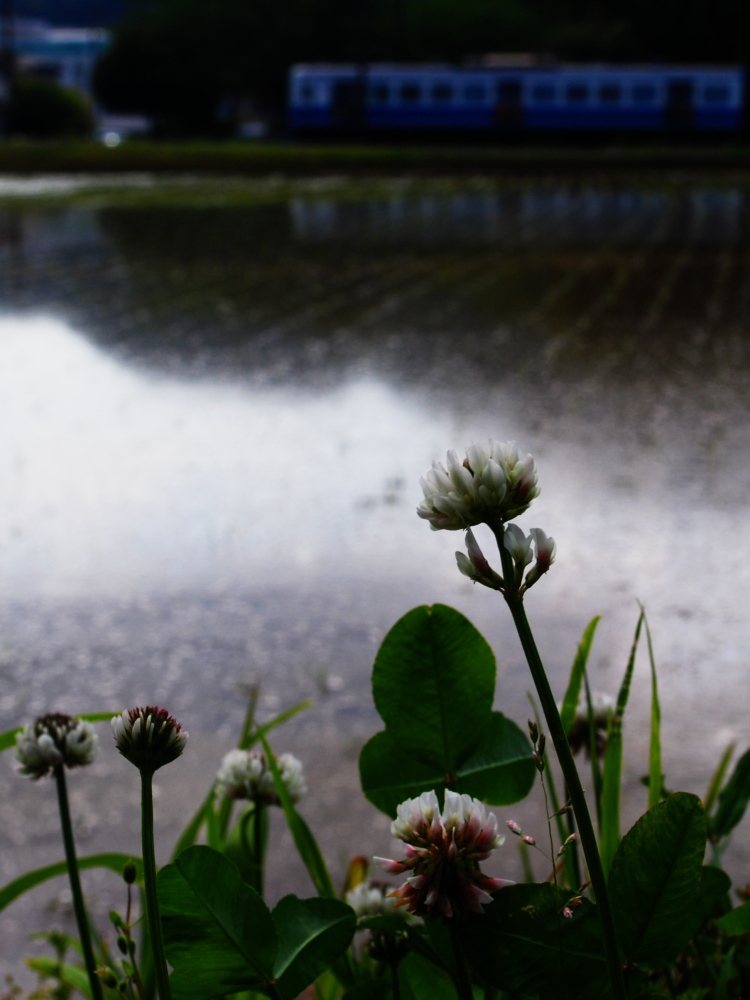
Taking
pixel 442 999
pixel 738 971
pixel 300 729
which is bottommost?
pixel 300 729

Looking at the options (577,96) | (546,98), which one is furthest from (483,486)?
(546,98)

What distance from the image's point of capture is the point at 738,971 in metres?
1.45

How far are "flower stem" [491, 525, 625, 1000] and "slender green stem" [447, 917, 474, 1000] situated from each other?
12 cm

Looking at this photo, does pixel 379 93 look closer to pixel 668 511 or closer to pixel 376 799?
pixel 668 511

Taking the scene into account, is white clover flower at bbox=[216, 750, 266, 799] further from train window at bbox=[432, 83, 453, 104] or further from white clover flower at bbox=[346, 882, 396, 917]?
train window at bbox=[432, 83, 453, 104]

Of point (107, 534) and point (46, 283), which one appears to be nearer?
point (107, 534)

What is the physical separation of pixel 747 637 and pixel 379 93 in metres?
34.4

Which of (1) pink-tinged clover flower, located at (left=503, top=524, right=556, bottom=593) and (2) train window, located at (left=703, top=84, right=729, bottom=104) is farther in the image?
(2) train window, located at (left=703, top=84, right=729, bottom=104)

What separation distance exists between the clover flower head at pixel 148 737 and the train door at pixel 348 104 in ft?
121

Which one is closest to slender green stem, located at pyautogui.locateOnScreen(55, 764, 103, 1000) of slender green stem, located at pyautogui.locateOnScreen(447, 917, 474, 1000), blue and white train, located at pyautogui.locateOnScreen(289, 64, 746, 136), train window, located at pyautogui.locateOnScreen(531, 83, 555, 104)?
slender green stem, located at pyautogui.locateOnScreen(447, 917, 474, 1000)

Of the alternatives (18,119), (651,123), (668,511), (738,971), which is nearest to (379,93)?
(651,123)

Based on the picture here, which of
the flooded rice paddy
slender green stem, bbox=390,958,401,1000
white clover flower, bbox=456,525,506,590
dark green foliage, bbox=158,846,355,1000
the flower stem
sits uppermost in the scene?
white clover flower, bbox=456,525,506,590

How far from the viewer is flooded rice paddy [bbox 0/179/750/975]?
3002 mm

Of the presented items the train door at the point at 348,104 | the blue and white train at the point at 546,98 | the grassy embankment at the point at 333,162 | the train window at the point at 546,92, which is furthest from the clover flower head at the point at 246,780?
the train door at the point at 348,104
